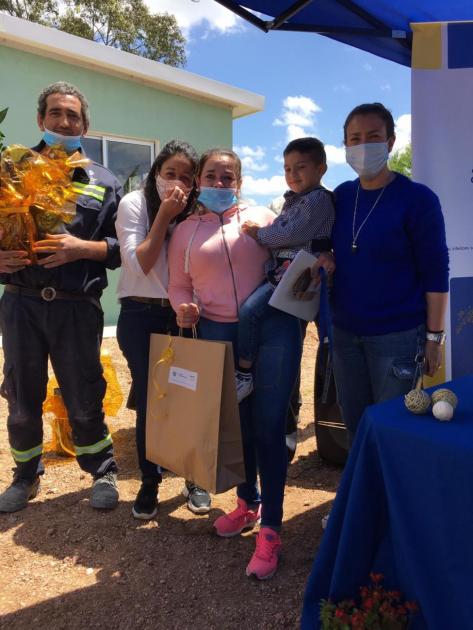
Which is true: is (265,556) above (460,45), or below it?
below

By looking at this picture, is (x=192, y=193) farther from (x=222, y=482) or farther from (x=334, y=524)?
(x=334, y=524)

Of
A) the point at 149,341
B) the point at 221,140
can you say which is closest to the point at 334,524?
the point at 149,341

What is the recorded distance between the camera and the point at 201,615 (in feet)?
7.10

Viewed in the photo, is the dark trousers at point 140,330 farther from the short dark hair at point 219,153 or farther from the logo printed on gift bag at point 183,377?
the short dark hair at point 219,153

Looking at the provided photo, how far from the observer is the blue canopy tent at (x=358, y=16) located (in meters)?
2.81

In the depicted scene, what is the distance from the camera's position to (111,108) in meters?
7.91

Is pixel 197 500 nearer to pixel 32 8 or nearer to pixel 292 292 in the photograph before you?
pixel 292 292

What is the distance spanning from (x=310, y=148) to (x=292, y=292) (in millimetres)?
686

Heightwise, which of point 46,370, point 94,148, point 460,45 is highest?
point 94,148

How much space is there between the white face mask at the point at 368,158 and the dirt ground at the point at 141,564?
5.93ft

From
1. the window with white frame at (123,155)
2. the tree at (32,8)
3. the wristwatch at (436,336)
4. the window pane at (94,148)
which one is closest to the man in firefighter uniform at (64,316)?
the wristwatch at (436,336)

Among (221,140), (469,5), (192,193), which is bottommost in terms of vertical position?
(192,193)

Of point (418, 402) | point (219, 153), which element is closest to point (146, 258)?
point (219, 153)

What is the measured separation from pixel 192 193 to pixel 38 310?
105 centimetres
